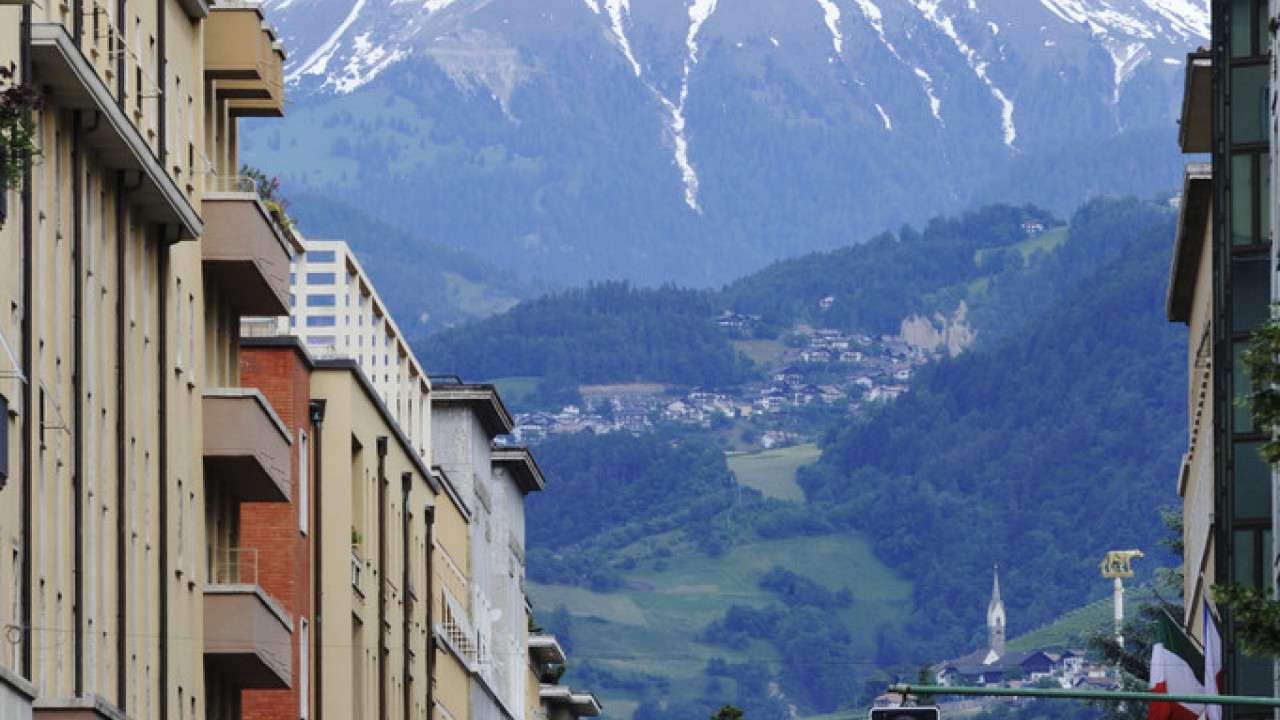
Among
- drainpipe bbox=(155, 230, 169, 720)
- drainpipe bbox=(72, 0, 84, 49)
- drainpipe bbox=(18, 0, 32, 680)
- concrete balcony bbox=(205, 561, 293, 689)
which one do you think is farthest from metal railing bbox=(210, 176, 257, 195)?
drainpipe bbox=(18, 0, 32, 680)

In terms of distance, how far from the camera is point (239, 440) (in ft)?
168

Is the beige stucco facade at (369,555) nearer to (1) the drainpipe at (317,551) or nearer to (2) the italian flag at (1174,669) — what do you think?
(1) the drainpipe at (317,551)

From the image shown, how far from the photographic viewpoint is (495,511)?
10644 centimetres

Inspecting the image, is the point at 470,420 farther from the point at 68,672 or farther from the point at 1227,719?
the point at 68,672

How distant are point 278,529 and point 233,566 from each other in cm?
539

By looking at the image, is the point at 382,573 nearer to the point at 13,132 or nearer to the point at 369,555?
the point at 369,555

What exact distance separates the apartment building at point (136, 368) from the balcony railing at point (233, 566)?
68 millimetres

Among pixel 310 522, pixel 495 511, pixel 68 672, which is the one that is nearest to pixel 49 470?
pixel 68 672

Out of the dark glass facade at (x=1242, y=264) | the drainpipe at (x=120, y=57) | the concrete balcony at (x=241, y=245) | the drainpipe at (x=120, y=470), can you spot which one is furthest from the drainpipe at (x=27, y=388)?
the dark glass facade at (x=1242, y=264)

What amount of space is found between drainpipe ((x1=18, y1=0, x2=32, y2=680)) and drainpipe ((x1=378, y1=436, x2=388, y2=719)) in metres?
33.0

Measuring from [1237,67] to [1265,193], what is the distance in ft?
7.04

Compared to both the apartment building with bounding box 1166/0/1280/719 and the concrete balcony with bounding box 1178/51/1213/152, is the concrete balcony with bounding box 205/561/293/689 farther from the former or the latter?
the concrete balcony with bounding box 1178/51/1213/152

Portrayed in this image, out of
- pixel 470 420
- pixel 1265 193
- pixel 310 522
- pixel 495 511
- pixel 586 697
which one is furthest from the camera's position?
pixel 586 697

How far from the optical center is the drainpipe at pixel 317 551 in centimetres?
6425
